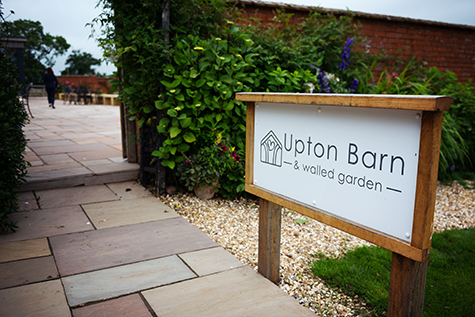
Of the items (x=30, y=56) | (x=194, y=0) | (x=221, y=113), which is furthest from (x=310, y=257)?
(x=30, y=56)

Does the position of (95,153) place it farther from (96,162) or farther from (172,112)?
(172,112)

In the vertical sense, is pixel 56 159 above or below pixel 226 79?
below

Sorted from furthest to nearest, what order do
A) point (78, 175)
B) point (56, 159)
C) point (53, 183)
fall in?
point (56, 159) < point (78, 175) < point (53, 183)

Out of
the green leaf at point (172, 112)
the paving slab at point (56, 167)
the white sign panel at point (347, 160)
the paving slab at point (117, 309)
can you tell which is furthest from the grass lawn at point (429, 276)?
the paving slab at point (56, 167)

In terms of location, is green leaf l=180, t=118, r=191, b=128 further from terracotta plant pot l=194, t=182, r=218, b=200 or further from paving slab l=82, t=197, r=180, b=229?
paving slab l=82, t=197, r=180, b=229

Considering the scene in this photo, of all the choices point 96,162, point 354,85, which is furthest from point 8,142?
point 354,85

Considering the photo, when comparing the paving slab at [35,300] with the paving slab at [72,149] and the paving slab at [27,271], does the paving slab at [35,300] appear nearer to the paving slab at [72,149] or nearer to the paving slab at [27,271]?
the paving slab at [27,271]

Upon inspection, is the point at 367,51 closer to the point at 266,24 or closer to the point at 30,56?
the point at 266,24

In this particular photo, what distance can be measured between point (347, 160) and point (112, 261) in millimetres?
1766

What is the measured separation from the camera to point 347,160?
5.27ft

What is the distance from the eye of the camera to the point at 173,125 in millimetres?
3596

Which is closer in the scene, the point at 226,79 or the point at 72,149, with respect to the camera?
the point at 226,79

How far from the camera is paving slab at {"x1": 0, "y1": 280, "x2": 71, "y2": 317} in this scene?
189 cm

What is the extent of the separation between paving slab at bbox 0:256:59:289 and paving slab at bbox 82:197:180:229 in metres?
0.65
